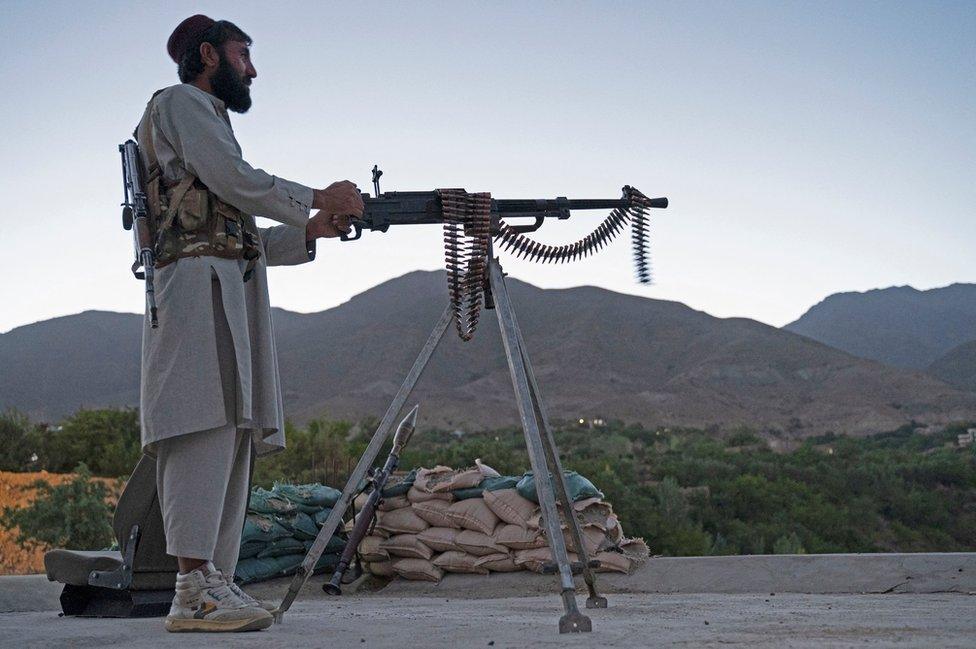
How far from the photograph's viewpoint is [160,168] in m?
3.82

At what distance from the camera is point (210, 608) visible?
350 centimetres

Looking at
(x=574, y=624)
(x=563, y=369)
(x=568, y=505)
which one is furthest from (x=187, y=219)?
(x=563, y=369)

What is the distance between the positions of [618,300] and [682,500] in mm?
73511

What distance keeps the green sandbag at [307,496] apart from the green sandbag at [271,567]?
38 centimetres

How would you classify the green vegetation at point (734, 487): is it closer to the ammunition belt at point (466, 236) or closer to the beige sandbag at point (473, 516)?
the beige sandbag at point (473, 516)

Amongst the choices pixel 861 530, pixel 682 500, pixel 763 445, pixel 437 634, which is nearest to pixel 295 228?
pixel 437 634

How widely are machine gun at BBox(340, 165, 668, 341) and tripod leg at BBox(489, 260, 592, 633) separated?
5.7 inches

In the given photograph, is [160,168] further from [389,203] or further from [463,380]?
[463,380]

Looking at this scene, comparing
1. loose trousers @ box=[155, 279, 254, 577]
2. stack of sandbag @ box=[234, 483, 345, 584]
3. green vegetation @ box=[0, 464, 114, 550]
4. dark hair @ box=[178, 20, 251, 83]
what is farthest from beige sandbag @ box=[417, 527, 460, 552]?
green vegetation @ box=[0, 464, 114, 550]

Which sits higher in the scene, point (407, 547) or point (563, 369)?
point (563, 369)

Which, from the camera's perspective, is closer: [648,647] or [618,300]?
[648,647]

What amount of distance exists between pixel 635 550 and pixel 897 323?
107484mm

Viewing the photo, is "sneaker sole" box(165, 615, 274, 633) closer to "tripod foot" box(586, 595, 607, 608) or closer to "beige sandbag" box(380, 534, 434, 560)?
"tripod foot" box(586, 595, 607, 608)

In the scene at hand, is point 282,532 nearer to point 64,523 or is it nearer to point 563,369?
point 64,523
